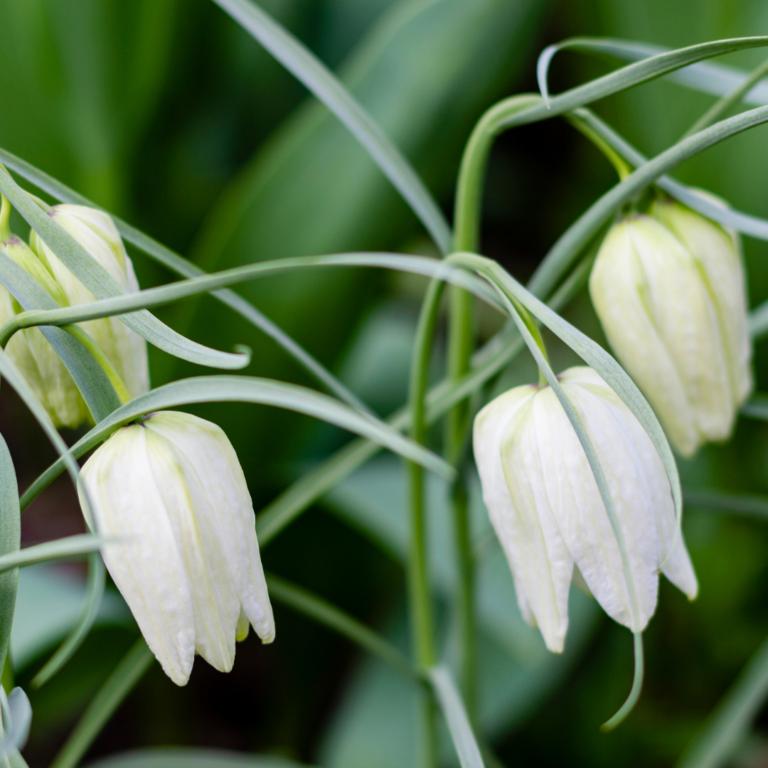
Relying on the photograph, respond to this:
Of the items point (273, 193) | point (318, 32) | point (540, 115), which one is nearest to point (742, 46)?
point (540, 115)

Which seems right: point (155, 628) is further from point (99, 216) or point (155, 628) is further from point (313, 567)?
point (313, 567)

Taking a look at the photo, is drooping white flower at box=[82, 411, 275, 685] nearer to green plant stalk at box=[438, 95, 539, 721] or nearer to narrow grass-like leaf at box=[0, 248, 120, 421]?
narrow grass-like leaf at box=[0, 248, 120, 421]

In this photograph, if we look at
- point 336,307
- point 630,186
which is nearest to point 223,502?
point 630,186

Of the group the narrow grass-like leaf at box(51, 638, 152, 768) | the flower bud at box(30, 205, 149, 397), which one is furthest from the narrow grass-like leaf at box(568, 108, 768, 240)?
the narrow grass-like leaf at box(51, 638, 152, 768)

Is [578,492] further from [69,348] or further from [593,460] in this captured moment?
[69,348]

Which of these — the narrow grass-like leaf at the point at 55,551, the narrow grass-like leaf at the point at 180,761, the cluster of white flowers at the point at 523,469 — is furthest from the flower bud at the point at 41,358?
the narrow grass-like leaf at the point at 180,761

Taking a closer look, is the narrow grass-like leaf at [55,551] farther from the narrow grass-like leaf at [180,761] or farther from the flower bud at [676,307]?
the narrow grass-like leaf at [180,761]
